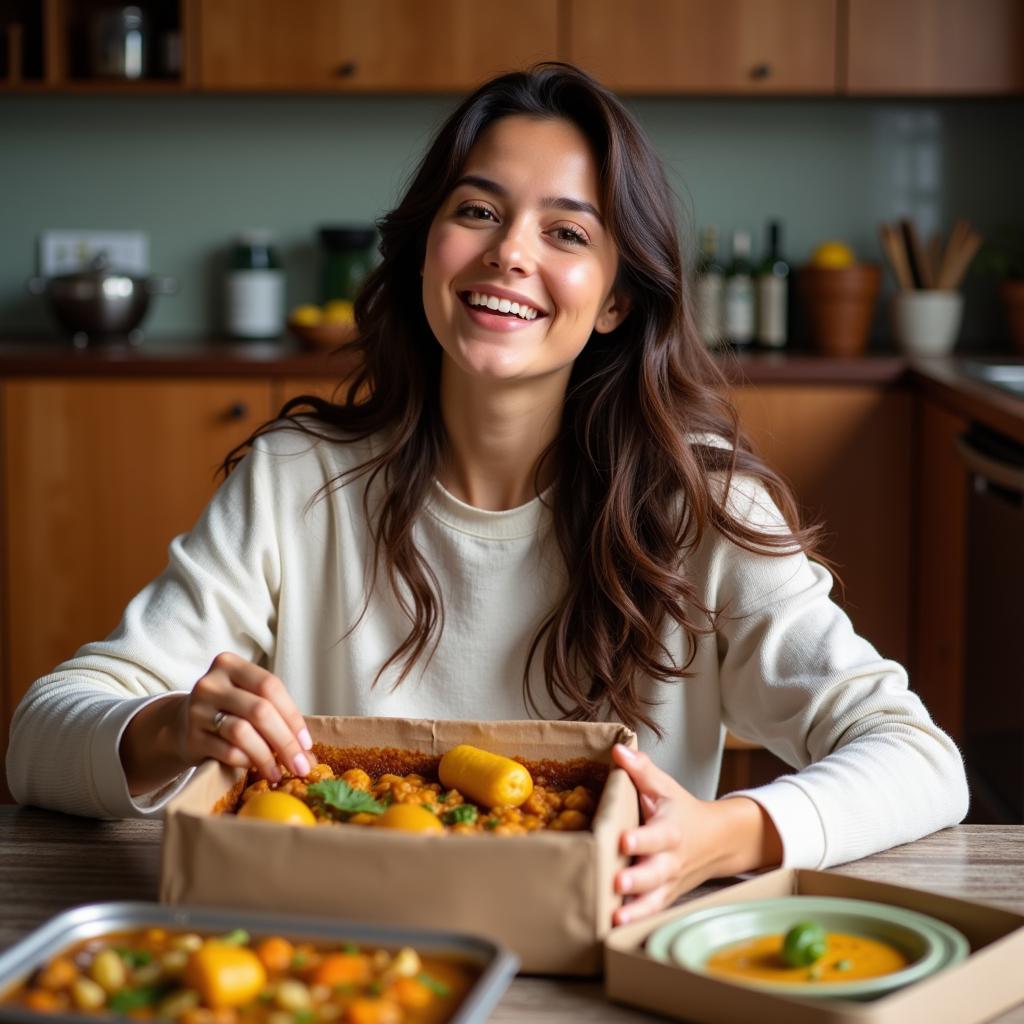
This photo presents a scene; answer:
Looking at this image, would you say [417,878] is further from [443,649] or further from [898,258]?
[898,258]

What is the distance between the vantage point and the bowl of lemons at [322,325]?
3.39 m

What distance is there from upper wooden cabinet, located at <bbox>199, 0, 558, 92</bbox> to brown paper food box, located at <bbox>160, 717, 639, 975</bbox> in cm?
287

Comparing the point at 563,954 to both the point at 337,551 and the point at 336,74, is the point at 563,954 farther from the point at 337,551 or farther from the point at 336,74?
the point at 336,74

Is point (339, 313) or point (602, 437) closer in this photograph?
point (602, 437)

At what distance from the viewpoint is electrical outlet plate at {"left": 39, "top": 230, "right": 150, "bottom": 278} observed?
3.88 meters

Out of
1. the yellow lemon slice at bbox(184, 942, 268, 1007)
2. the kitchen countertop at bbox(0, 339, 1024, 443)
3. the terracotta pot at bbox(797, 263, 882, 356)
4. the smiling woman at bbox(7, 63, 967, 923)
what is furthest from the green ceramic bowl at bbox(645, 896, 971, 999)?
the terracotta pot at bbox(797, 263, 882, 356)

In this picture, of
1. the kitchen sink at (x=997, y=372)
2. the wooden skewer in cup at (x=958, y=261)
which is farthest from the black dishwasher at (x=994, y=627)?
the wooden skewer in cup at (x=958, y=261)

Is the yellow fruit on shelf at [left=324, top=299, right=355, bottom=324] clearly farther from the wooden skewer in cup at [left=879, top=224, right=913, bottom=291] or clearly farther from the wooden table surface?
the wooden table surface

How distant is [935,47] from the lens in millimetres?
3498

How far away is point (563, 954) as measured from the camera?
0.86 metres

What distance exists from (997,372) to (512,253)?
196cm

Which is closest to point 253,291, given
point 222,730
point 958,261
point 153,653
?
point 958,261

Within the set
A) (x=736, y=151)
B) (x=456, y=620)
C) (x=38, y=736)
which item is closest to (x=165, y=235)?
(x=736, y=151)

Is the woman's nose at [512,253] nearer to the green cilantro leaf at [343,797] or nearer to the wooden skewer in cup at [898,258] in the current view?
the green cilantro leaf at [343,797]
